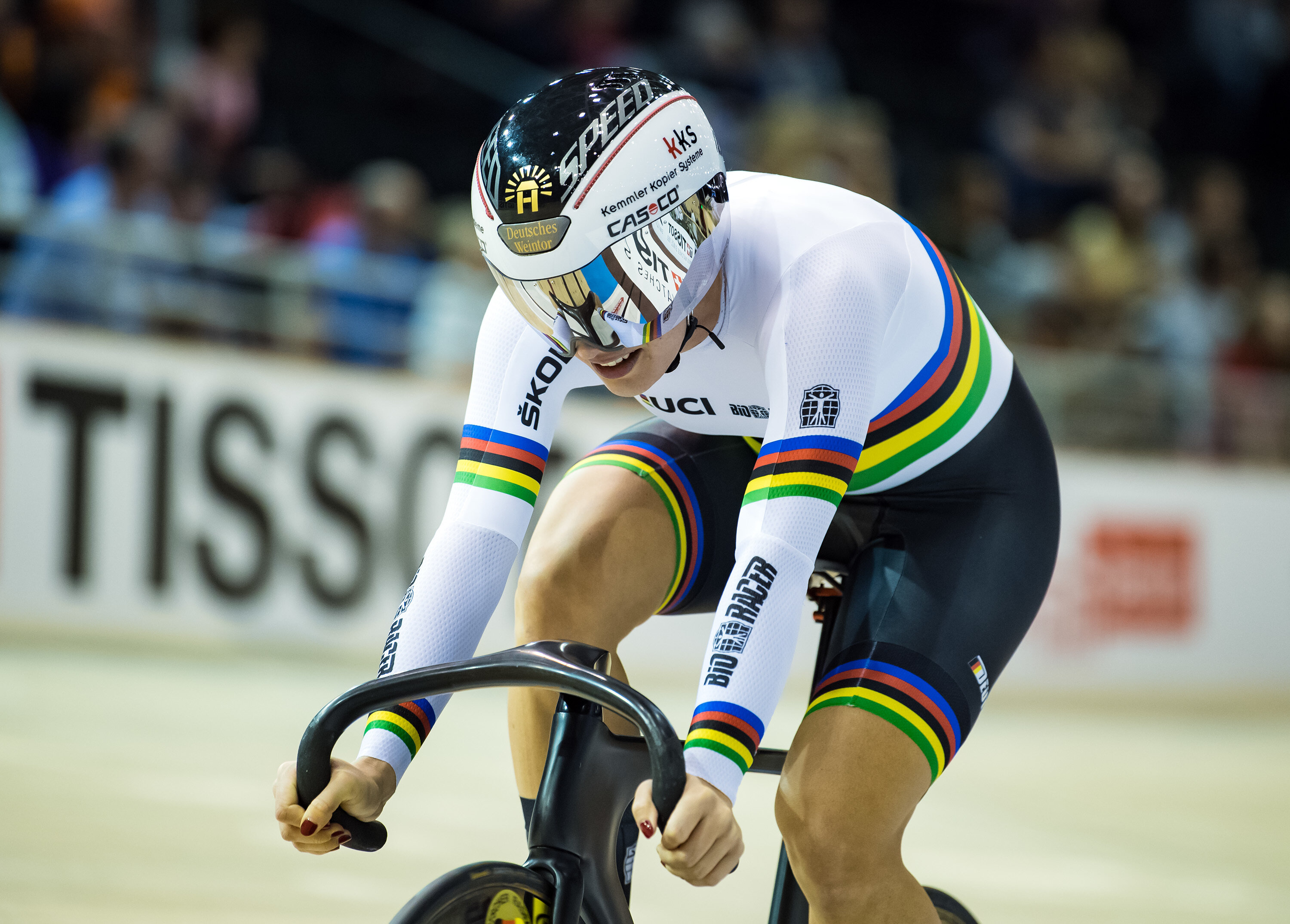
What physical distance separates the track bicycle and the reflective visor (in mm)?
457

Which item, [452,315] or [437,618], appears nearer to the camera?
[437,618]

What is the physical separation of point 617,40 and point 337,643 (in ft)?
15.4

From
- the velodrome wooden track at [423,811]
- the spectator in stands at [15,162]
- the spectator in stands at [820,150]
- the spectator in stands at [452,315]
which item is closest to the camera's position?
the velodrome wooden track at [423,811]

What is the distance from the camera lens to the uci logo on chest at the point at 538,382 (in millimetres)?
2439

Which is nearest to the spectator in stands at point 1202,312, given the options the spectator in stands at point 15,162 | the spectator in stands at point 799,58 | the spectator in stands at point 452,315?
the spectator in stands at point 799,58

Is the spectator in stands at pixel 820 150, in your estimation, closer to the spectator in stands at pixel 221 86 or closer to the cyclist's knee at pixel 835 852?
the spectator in stands at pixel 221 86

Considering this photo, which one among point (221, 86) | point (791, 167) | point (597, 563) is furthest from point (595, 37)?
point (597, 563)

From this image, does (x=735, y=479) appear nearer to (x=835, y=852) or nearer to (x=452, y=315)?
(x=835, y=852)

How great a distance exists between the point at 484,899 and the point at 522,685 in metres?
0.28

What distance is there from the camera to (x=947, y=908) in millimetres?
2645

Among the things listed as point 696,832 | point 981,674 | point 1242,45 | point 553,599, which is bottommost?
point 696,832

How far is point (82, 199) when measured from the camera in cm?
688

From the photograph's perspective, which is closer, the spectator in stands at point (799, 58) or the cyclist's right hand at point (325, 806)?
the cyclist's right hand at point (325, 806)

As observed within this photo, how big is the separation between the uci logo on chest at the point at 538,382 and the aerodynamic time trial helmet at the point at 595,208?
0.24 m
